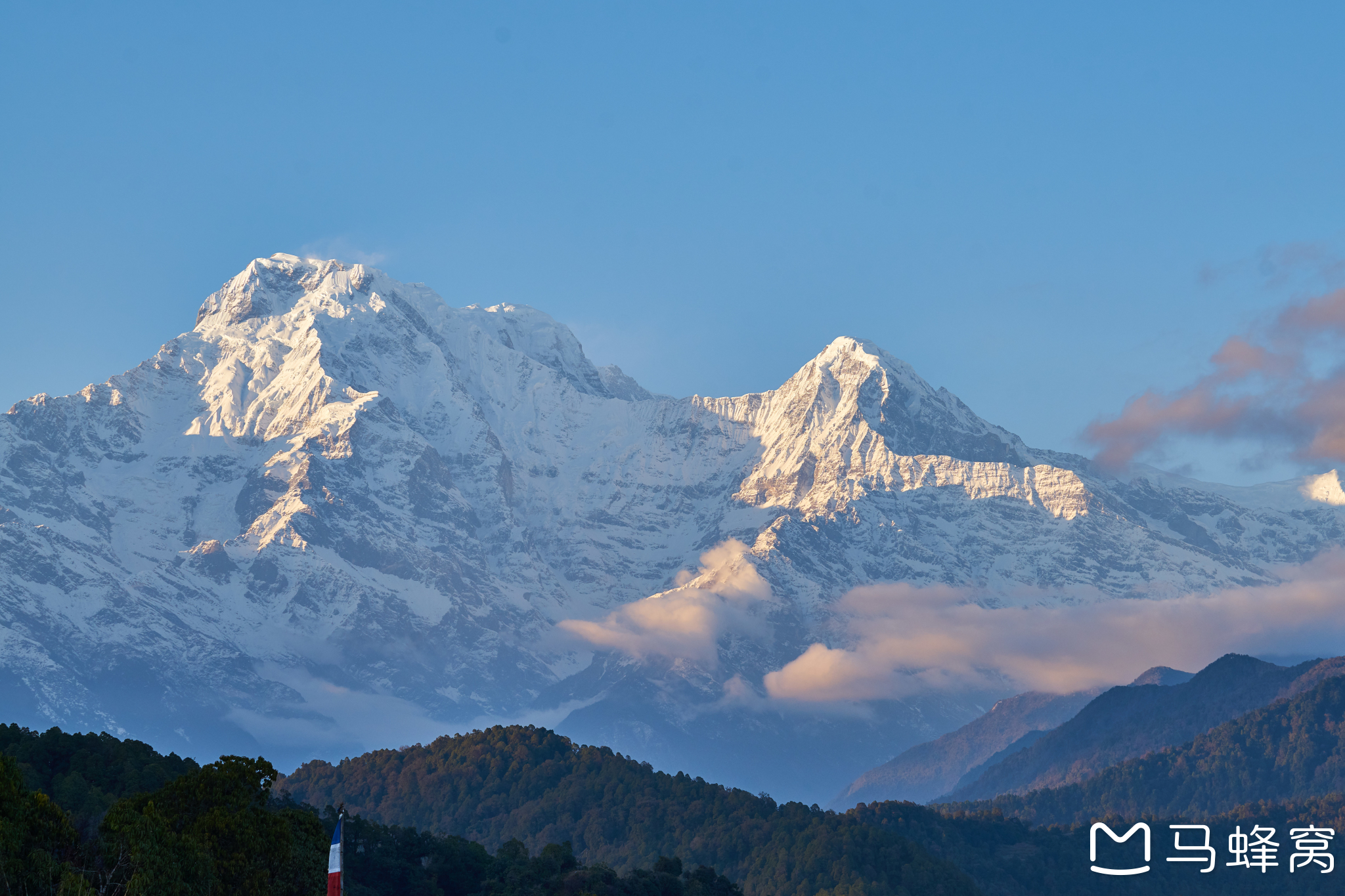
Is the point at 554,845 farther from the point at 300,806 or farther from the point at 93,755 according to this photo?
the point at 93,755

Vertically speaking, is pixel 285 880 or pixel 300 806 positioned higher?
pixel 300 806

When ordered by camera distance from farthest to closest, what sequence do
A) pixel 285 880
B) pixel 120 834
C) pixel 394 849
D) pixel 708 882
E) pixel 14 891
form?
pixel 708 882 → pixel 394 849 → pixel 285 880 → pixel 120 834 → pixel 14 891

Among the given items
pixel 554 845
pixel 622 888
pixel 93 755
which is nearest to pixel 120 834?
pixel 93 755

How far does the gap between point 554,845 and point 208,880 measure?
80.3m

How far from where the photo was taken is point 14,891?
280 feet

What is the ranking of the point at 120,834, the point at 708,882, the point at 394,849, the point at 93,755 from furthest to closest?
the point at 708,882 → the point at 394,849 → the point at 93,755 → the point at 120,834

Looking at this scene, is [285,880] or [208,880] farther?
[285,880]

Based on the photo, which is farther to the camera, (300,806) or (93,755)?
(300,806)

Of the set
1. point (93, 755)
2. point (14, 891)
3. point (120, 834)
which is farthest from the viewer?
point (93, 755)

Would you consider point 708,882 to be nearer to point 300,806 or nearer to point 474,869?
point 474,869

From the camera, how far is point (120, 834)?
90812 millimetres

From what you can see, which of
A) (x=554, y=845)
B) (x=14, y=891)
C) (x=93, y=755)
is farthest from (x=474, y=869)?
(x=14, y=891)

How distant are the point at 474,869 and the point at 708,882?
935 inches

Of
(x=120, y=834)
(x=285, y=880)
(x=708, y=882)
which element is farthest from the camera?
(x=708, y=882)
